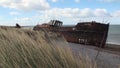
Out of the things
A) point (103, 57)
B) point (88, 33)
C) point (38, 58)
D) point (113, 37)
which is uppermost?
point (38, 58)

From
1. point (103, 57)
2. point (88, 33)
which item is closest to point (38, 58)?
point (103, 57)

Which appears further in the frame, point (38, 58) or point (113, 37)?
point (113, 37)

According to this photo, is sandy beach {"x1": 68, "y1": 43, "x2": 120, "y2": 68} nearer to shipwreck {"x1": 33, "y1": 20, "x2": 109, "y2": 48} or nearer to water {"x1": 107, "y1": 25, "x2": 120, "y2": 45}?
shipwreck {"x1": 33, "y1": 20, "x2": 109, "y2": 48}

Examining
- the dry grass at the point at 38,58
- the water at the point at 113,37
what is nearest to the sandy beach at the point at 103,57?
the dry grass at the point at 38,58

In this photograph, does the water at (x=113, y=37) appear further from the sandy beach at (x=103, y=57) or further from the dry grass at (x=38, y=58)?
the dry grass at (x=38, y=58)

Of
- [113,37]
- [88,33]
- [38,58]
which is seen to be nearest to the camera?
[38,58]

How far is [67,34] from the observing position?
24.0 meters

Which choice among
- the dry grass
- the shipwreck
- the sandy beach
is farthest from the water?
the dry grass

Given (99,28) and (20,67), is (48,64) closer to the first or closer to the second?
(20,67)

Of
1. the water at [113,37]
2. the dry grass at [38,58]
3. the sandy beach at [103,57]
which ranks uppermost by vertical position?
the dry grass at [38,58]

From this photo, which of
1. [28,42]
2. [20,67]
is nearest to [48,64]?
[20,67]

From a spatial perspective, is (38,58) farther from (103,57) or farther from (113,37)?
(113,37)

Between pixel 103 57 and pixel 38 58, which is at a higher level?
pixel 38 58

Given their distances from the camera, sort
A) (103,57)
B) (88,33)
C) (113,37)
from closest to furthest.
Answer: (103,57) → (88,33) → (113,37)
